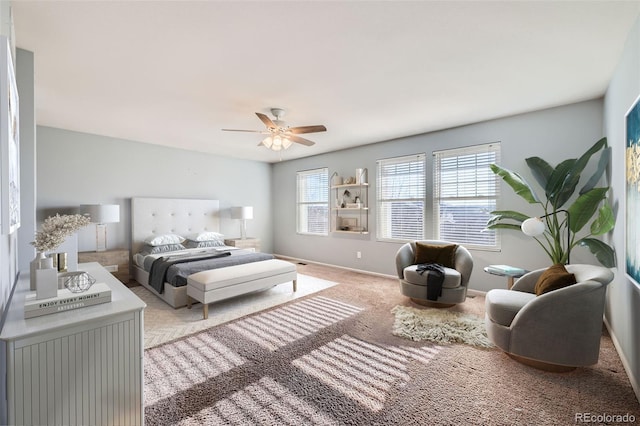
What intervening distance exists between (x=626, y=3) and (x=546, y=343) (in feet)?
7.46

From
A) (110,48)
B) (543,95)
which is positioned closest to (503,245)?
(543,95)

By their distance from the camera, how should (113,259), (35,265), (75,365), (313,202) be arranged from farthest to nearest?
(313,202) → (113,259) → (35,265) → (75,365)

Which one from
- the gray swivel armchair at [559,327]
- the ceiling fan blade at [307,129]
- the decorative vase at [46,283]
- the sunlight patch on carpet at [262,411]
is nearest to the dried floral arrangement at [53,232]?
the decorative vase at [46,283]

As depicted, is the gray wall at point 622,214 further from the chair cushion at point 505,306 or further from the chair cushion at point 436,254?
the chair cushion at point 436,254

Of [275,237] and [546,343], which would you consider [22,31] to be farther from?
[275,237]

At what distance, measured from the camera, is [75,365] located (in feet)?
3.93

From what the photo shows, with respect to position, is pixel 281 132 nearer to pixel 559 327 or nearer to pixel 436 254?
pixel 436 254

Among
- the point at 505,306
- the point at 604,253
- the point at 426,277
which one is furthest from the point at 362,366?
the point at 604,253

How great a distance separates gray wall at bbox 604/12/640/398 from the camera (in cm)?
187

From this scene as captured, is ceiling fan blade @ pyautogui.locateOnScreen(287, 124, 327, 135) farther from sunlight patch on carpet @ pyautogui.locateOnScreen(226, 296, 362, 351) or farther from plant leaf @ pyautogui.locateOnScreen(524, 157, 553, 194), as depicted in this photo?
plant leaf @ pyautogui.locateOnScreen(524, 157, 553, 194)

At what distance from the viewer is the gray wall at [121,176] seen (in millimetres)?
4176

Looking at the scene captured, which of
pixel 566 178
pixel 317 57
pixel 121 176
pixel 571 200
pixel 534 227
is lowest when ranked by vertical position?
pixel 534 227

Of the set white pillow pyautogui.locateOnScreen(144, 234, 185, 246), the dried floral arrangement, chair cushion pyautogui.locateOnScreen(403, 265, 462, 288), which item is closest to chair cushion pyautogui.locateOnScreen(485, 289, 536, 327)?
chair cushion pyautogui.locateOnScreen(403, 265, 462, 288)

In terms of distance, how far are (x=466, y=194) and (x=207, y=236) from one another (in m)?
4.56
